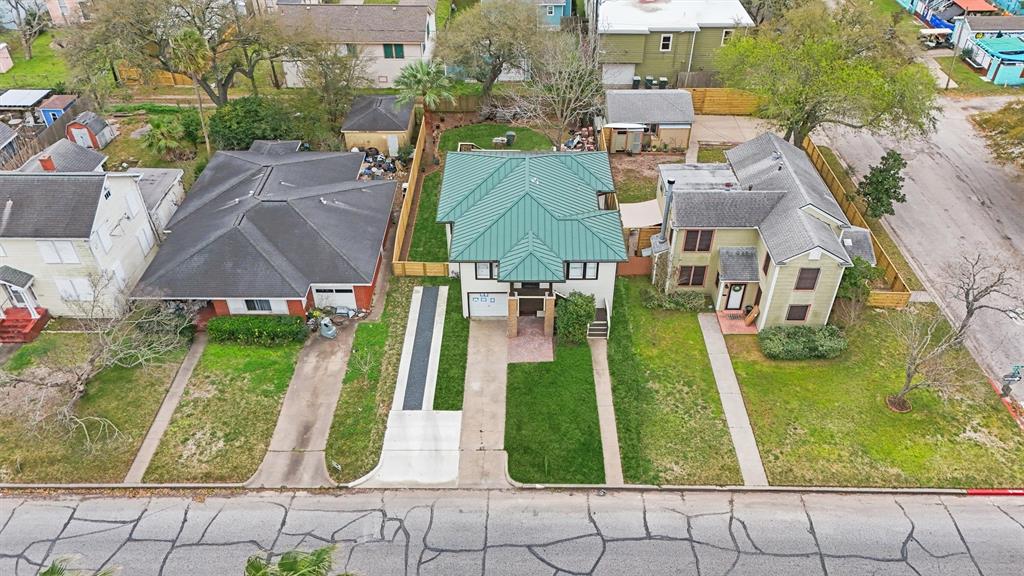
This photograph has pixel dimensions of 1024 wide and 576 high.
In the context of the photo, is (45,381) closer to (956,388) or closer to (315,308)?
(315,308)

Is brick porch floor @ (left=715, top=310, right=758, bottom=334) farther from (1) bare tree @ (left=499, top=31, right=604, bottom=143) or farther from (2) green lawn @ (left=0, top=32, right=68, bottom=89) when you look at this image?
(2) green lawn @ (left=0, top=32, right=68, bottom=89)

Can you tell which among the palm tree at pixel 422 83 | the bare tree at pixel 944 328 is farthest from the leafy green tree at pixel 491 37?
the bare tree at pixel 944 328

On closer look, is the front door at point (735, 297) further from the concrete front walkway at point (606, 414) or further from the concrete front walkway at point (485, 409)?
the concrete front walkway at point (485, 409)

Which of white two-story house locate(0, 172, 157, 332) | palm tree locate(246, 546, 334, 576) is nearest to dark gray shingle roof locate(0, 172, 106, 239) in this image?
white two-story house locate(0, 172, 157, 332)

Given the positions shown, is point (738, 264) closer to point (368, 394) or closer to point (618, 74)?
point (368, 394)

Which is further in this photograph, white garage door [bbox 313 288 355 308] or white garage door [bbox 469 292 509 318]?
white garage door [bbox 313 288 355 308]

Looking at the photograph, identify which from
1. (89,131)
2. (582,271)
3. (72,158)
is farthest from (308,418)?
(89,131)
